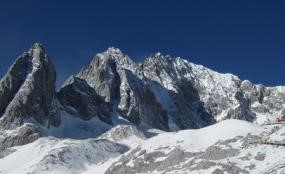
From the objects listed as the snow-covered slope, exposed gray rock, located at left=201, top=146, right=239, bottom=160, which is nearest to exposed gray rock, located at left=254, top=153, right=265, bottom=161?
the snow-covered slope

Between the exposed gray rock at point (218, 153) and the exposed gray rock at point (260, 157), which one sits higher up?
the exposed gray rock at point (218, 153)

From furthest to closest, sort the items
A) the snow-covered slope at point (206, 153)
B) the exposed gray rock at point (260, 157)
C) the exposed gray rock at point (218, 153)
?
the exposed gray rock at point (218, 153)
the snow-covered slope at point (206, 153)
the exposed gray rock at point (260, 157)

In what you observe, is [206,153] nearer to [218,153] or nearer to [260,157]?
[218,153]

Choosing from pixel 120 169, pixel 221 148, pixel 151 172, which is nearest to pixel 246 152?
pixel 221 148

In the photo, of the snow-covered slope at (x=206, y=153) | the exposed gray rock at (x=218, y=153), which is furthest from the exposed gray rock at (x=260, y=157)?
the exposed gray rock at (x=218, y=153)

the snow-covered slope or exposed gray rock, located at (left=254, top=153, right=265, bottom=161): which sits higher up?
the snow-covered slope

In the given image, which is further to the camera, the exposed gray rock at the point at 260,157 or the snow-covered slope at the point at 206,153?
the snow-covered slope at the point at 206,153

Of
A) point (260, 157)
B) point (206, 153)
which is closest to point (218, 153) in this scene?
point (206, 153)

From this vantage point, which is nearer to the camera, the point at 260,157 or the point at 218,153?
the point at 260,157

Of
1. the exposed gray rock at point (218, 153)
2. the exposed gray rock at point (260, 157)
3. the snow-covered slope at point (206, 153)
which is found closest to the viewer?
the exposed gray rock at point (260, 157)

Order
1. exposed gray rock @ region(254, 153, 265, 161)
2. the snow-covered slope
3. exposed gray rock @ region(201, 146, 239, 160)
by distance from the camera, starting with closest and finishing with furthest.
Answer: exposed gray rock @ region(254, 153, 265, 161)
the snow-covered slope
exposed gray rock @ region(201, 146, 239, 160)

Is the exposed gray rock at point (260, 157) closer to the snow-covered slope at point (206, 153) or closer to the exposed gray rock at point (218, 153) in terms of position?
the snow-covered slope at point (206, 153)

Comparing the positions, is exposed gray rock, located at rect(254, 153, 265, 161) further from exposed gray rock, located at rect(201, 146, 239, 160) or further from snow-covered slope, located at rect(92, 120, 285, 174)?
exposed gray rock, located at rect(201, 146, 239, 160)

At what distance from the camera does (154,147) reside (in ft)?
600
